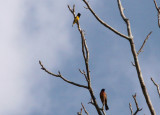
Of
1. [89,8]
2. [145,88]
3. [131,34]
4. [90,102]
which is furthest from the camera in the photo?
[90,102]

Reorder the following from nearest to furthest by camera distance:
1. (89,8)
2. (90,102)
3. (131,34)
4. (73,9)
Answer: (131,34), (89,8), (90,102), (73,9)

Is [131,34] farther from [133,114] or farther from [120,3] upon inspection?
[133,114]

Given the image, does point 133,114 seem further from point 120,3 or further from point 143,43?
point 120,3

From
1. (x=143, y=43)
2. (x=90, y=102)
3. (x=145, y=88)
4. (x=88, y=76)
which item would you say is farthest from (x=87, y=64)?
(x=145, y=88)

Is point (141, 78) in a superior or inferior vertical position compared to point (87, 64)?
inferior

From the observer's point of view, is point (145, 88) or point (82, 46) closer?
point (145, 88)

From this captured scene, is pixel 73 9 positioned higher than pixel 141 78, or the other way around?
pixel 73 9

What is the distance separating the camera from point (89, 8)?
5.35 metres

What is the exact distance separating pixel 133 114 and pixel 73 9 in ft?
9.03

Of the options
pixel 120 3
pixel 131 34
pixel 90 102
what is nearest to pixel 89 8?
pixel 120 3

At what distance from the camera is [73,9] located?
6.86m

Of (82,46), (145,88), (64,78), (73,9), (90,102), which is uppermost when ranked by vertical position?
(73,9)

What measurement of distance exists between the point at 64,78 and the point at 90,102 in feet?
2.21

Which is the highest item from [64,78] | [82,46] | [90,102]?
[82,46]
